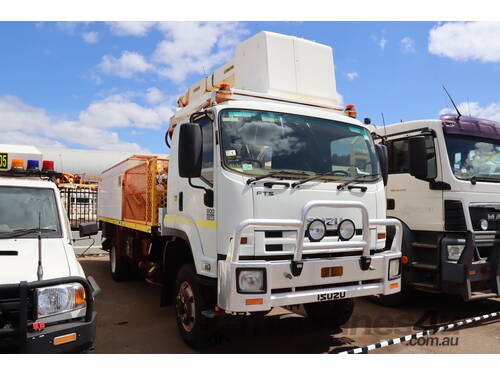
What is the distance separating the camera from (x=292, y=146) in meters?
4.23

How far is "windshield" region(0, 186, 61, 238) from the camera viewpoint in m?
4.01

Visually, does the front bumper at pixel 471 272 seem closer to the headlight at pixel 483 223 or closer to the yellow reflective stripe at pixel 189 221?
the headlight at pixel 483 223

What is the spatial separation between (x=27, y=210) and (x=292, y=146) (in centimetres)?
278

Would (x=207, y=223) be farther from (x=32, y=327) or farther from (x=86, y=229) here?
(x=32, y=327)

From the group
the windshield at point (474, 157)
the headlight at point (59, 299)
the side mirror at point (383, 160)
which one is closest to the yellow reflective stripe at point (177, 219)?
the headlight at point (59, 299)

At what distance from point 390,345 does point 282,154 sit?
2.47 metres

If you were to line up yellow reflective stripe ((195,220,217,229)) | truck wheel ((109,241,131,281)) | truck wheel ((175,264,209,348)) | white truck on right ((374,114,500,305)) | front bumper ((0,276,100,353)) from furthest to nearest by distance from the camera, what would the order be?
1. truck wheel ((109,241,131,281))
2. white truck on right ((374,114,500,305))
3. truck wheel ((175,264,209,348))
4. yellow reflective stripe ((195,220,217,229))
5. front bumper ((0,276,100,353))

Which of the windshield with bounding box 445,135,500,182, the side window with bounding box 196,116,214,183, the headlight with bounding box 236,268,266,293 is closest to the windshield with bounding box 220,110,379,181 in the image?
the side window with bounding box 196,116,214,183

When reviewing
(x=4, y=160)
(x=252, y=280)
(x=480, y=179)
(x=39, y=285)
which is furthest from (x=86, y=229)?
(x=480, y=179)

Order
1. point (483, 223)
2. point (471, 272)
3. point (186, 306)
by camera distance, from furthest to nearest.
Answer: point (483, 223) → point (471, 272) → point (186, 306)

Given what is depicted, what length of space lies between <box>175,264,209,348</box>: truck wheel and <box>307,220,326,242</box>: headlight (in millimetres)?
1282

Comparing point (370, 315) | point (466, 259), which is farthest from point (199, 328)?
point (466, 259)

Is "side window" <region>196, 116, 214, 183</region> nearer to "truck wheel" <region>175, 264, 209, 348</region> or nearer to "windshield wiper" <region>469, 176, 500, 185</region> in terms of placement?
"truck wheel" <region>175, 264, 209, 348</region>

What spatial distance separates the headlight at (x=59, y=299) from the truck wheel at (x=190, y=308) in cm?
133
